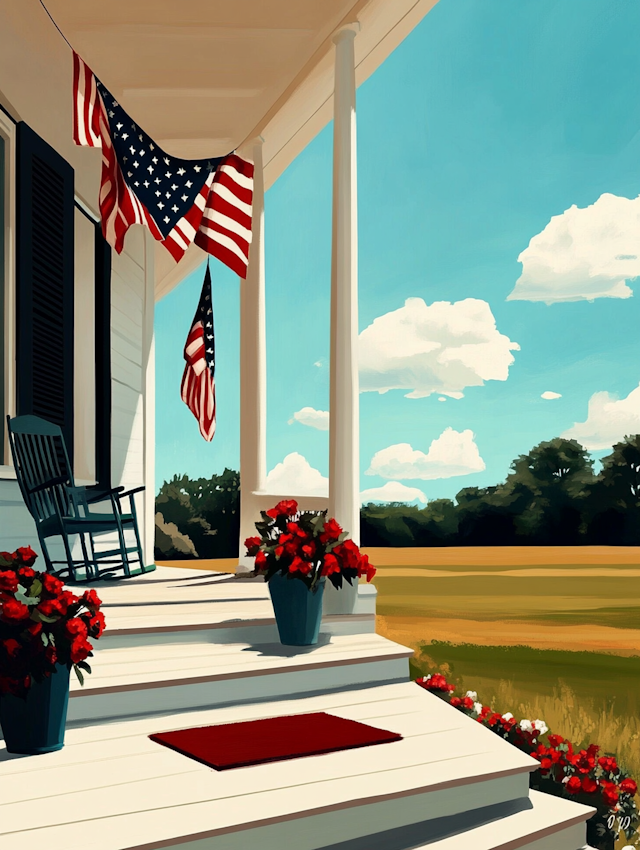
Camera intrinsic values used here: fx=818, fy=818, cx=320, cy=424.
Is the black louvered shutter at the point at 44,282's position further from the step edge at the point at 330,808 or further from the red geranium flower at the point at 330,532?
the step edge at the point at 330,808

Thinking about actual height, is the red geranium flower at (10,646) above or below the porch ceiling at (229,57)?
below

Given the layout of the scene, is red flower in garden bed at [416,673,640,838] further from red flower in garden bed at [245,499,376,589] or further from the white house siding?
the white house siding

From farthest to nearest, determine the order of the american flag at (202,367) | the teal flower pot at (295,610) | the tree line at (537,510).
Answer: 1. the tree line at (537,510)
2. the american flag at (202,367)
3. the teal flower pot at (295,610)

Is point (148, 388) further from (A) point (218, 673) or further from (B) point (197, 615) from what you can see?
(A) point (218, 673)

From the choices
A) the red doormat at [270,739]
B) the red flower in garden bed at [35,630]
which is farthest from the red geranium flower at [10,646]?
the red doormat at [270,739]

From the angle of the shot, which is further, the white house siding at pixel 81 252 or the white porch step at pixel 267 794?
the white house siding at pixel 81 252

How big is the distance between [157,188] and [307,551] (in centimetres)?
216

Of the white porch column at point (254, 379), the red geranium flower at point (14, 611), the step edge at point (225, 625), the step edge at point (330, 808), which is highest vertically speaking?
the white porch column at point (254, 379)

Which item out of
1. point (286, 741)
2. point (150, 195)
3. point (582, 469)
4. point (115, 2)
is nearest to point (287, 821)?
point (286, 741)

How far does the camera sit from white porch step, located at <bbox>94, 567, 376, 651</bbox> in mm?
3621

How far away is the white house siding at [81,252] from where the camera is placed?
181 inches

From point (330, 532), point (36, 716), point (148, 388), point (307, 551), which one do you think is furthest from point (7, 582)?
point (148, 388)

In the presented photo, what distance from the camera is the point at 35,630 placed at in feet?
8.59

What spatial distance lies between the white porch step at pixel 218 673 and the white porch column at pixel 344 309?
0.94 meters
